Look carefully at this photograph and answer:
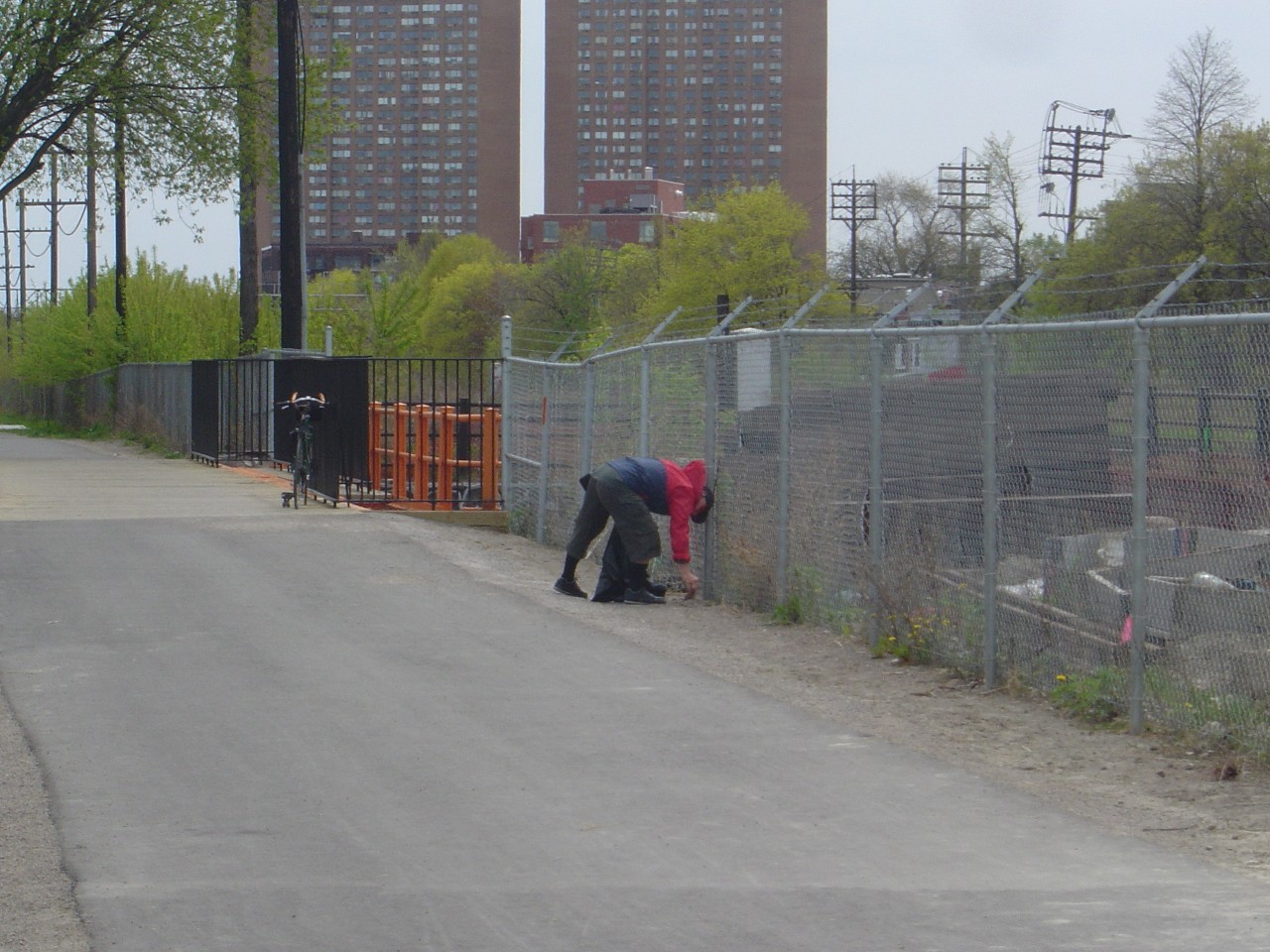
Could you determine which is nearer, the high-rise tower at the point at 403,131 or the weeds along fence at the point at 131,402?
the weeds along fence at the point at 131,402

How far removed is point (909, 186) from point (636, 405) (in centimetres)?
9868

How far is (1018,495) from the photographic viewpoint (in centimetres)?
874

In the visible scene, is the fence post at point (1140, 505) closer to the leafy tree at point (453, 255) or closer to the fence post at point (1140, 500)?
the fence post at point (1140, 500)

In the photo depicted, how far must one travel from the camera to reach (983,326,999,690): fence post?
29.0ft

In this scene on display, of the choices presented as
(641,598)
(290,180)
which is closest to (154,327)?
(290,180)

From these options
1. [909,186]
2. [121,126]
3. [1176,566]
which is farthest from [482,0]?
[1176,566]

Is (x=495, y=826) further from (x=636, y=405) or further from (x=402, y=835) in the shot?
(x=636, y=405)

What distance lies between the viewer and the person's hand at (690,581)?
1221 cm

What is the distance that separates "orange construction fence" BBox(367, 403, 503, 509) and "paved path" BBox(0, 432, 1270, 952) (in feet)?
24.9

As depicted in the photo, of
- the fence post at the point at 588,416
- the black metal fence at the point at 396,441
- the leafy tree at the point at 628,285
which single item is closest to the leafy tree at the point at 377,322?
the black metal fence at the point at 396,441

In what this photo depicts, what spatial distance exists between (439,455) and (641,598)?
7467mm

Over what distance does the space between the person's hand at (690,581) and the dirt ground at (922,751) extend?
12.8 inches

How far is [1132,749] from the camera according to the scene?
751 centimetres

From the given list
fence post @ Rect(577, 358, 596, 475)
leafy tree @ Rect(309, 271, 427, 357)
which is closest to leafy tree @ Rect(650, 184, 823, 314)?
leafy tree @ Rect(309, 271, 427, 357)
